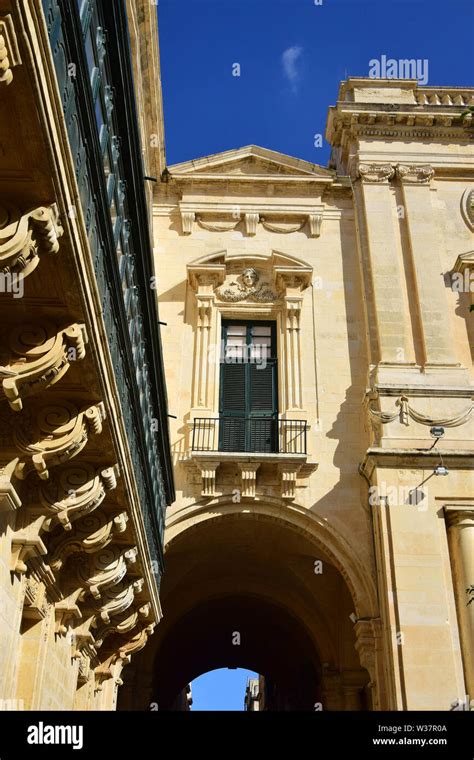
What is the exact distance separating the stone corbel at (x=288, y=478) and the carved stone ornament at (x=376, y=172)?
6890 millimetres

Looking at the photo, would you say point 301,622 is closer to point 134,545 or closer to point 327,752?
point 134,545

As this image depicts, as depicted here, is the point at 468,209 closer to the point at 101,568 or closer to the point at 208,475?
the point at 208,475

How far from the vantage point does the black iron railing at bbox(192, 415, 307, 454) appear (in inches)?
622

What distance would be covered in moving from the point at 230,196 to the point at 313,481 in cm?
705

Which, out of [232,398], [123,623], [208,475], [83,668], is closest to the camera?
[83,668]

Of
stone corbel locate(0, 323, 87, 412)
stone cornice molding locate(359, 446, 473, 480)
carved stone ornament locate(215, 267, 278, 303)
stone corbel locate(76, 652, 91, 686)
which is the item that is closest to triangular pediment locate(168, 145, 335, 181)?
carved stone ornament locate(215, 267, 278, 303)

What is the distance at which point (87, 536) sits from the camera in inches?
312

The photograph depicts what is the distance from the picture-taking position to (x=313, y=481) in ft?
51.2

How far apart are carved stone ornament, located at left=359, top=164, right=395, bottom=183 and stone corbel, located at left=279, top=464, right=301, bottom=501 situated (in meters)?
6.89

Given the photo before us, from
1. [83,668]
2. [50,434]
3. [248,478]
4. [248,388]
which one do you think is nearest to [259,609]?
[248,478]

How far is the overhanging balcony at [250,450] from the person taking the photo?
1533cm

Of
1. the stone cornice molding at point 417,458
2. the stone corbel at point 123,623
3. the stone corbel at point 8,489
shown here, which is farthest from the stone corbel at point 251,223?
the stone corbel at point 8,489

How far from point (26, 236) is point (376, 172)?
14908 mm

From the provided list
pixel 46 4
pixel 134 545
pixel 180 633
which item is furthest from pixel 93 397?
pixel 180 633
